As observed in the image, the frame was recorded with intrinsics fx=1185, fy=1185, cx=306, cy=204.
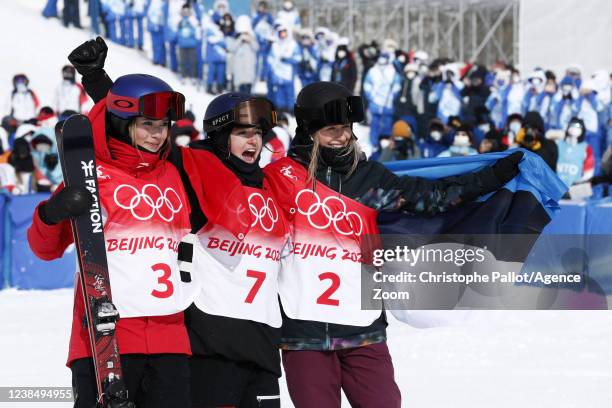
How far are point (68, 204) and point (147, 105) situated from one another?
509mm

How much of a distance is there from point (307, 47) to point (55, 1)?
7395mm

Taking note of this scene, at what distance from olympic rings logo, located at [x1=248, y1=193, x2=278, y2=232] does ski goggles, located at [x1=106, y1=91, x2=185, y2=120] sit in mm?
483

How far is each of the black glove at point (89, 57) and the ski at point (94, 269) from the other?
2.27ft

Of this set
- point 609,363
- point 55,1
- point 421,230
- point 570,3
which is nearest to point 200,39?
point 55,1

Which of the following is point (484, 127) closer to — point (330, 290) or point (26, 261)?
point (26, 261)

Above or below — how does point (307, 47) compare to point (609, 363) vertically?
above

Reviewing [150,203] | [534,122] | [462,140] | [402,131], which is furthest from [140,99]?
[402,131]

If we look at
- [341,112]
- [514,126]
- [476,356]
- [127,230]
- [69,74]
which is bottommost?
[476,356]

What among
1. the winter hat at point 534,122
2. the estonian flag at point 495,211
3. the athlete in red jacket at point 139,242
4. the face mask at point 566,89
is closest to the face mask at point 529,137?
the winter hat at point 534,122

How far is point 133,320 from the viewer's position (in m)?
4.22

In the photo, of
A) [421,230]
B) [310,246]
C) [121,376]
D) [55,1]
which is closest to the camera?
[121,376]

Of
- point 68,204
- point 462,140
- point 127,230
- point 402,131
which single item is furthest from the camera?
point 402,131

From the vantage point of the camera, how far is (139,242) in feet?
13.9

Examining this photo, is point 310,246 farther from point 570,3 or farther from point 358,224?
point 570,3
